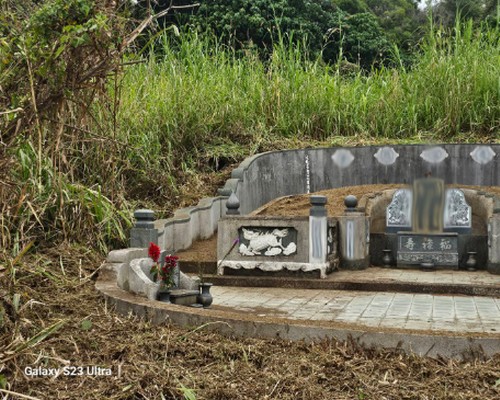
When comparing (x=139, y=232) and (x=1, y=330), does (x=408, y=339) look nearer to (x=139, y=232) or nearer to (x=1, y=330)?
(x=1, y=330)

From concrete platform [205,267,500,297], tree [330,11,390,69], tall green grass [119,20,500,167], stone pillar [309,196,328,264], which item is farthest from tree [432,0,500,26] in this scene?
stone pillar [309,196,328,264]

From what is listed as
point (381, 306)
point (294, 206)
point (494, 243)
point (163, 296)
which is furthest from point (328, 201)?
point (163, 296)

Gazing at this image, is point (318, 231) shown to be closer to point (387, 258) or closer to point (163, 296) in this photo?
point (387, 258)

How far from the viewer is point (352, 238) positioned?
29.9 ft

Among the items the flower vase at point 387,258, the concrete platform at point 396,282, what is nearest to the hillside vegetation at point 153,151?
the concrete platform at point 396,282

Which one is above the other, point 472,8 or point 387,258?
point 472,8

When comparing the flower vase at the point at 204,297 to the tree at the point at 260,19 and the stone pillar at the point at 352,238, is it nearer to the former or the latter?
the stone pillar at the point at 352,238

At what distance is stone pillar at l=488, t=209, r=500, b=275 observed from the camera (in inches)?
340

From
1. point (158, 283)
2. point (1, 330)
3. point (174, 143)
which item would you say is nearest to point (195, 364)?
point (1, 330)

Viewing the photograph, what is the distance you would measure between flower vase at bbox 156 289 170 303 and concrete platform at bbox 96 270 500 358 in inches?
10.0

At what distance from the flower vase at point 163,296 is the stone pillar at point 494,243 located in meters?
4.06

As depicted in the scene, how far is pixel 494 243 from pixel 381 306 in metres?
2.30

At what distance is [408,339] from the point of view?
489 centimetres

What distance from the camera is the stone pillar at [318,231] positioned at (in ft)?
27.5
